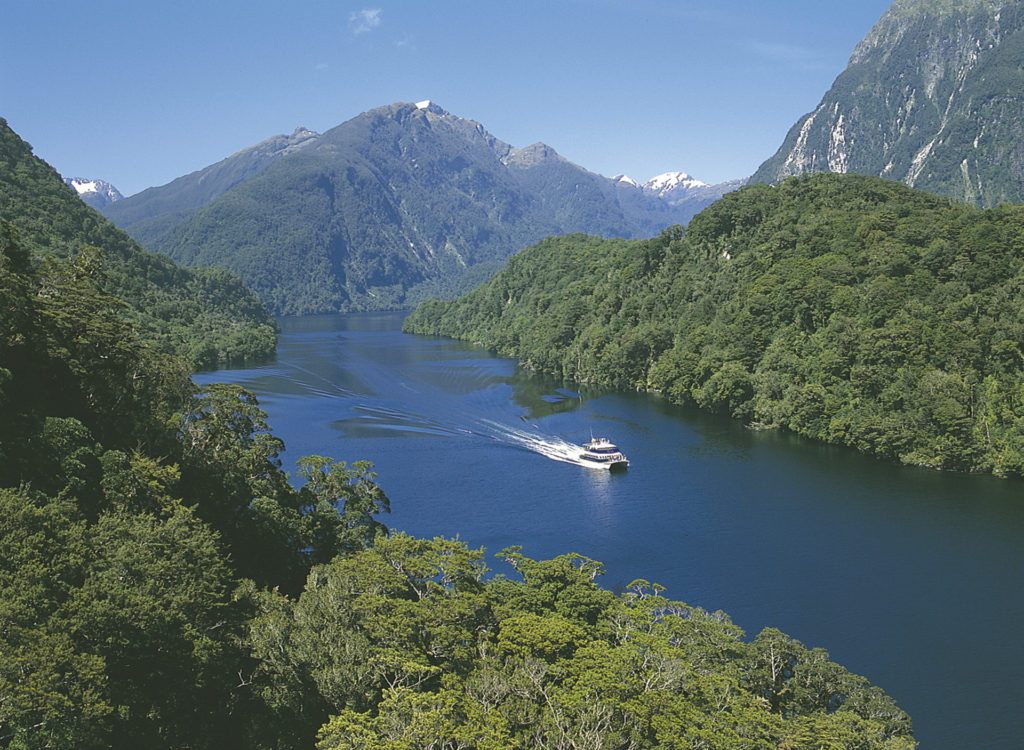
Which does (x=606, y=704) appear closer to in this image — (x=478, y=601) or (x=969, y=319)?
(x=478, y=601)

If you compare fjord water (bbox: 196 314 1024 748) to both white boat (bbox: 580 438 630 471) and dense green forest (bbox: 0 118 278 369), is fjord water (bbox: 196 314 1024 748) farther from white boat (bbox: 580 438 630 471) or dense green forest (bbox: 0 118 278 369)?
dense green forest (bbox: 0 118 278 369)

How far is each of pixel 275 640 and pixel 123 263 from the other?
5779 inches

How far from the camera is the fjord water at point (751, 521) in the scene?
39.0 metres

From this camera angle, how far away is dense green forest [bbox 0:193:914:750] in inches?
906

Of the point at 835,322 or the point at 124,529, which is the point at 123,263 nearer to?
the point at 835,322

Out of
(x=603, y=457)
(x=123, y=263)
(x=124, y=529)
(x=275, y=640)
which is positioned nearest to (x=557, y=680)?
(x=275, y=640)

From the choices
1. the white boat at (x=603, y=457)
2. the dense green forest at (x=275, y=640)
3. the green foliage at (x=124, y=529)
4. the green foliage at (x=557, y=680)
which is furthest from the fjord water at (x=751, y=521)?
the green foliage at (x=124, y=529)

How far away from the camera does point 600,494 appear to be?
219 ft

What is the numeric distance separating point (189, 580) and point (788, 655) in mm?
25155

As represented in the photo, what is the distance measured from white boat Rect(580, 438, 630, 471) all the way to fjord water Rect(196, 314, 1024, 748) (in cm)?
110

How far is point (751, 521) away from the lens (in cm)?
5850

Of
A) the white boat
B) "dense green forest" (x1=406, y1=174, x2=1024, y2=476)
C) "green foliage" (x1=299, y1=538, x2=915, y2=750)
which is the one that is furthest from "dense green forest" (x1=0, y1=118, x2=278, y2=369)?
"green foliage" (x1=299, y1=538, x2=915, y2=750)

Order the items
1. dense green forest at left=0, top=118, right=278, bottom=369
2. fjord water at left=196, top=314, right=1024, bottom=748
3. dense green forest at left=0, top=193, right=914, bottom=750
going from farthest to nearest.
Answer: dense green forest at left=0, top=118, right=278, bottom=369 → fjord water at left=196, top=314, right=1024, bottom=748 → dense green forest at left=0, top=193, right=914, bottom=750

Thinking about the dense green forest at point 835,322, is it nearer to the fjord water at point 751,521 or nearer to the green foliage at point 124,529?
the fjord water at point 751,521
